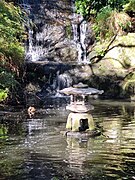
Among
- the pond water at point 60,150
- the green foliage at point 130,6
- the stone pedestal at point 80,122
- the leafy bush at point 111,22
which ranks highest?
the green foliage at point 130,6

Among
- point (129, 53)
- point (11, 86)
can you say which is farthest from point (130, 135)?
point (129, 53)

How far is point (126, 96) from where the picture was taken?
20828 millimetres

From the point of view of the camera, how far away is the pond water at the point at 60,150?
8.02 metres

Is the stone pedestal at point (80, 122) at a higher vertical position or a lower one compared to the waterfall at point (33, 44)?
lower

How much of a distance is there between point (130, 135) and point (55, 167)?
383 centimetres

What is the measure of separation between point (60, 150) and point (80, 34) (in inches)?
675

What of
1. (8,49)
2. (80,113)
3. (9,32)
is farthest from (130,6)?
(80,113)

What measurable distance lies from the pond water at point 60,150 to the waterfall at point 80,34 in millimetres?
10304

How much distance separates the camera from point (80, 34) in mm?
26266

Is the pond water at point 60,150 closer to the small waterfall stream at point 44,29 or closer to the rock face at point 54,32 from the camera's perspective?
the rock face at point 54,32

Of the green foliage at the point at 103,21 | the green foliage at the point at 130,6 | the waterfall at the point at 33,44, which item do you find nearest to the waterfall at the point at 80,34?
the green foliage at the point at 103,21

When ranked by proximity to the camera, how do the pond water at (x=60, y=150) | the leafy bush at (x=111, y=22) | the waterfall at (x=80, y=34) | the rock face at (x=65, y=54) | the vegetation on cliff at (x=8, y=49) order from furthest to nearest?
the waterfall at (x=80, y=34), the leafy bush at (x=111, y=22), the rock face at (x=65, y=54), the vegetation on cliff at (x=8, y=49), the pond water at (x=60, y=150)

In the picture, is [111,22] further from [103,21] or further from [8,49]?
[8,49]

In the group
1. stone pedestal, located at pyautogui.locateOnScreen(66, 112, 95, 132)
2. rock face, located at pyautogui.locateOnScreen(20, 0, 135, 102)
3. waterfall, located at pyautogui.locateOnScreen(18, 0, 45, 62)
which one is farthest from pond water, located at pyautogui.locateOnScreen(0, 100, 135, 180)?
waterfall, located at pyautogui.locateOnScreen(18, 0, 45, 62)
